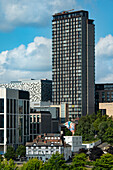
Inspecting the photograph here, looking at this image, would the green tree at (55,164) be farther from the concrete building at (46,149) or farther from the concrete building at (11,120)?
the concrete building at (11,120)

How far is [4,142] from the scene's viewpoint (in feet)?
604

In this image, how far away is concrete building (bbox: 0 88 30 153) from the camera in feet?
607

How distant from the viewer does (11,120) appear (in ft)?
624

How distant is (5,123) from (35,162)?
52156mm

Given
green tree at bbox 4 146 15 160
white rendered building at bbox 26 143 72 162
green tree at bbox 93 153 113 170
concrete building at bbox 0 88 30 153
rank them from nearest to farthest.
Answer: green tree at bbox 93 153 113 170 → white rendered building at bbox 26 143 72 162 → green tree at bbox 4 146 15 160 → concrete building at bbox 0 88 30 153

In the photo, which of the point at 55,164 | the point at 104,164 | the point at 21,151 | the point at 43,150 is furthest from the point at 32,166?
the point at 21,151

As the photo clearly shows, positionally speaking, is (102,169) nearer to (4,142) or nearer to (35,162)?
(35,162)

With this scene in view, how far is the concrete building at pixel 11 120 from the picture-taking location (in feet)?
607

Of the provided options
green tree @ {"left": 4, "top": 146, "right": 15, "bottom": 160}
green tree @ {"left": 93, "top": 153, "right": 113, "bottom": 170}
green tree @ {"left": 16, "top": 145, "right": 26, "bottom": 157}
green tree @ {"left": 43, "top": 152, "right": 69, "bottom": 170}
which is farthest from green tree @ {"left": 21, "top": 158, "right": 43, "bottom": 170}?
green tree @ {"left": 4, "top": 146, "right": 15, "bottom": 160}

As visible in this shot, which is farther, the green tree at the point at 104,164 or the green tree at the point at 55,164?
the green tree at the point at 104,164

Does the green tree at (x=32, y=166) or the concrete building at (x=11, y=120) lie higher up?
the concrete building at (x=11, y=120)

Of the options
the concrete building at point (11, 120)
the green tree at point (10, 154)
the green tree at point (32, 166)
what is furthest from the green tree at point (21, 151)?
the green tree at point (32, 166)

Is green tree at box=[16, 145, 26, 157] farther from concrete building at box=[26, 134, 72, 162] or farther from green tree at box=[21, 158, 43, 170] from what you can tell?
green tree at box=[21, 158, 43, 170]

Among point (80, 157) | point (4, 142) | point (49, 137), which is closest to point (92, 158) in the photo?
point (80, 157)
